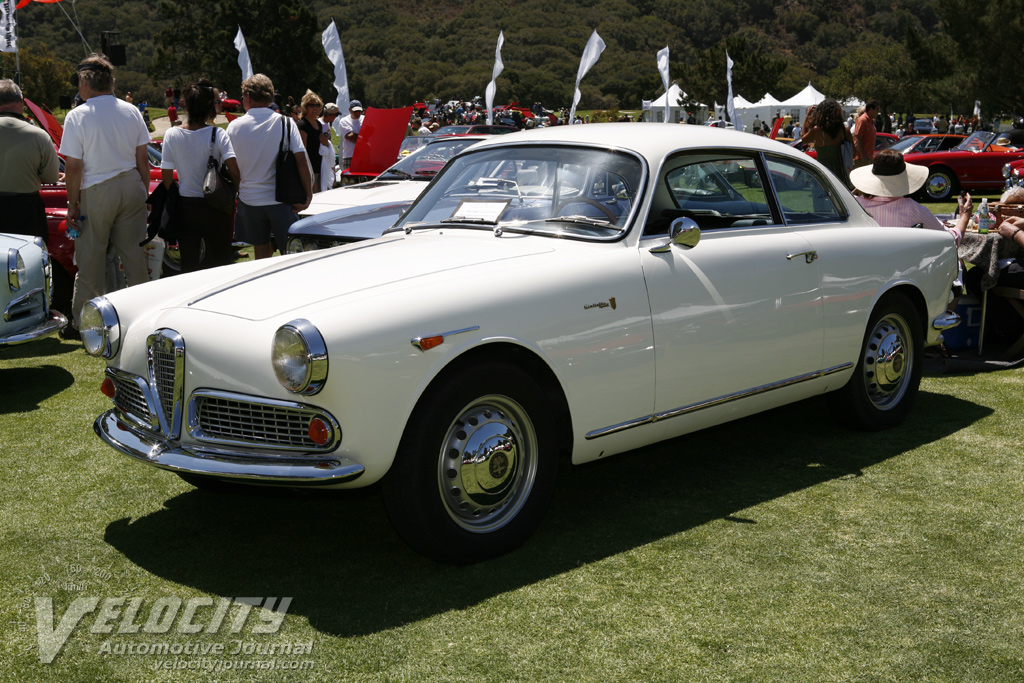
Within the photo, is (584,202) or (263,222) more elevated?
(584,202)

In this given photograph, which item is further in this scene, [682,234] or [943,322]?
[943,322]

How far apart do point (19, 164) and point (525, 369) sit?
5.23 meters

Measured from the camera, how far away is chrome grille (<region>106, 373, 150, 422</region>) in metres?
3.80

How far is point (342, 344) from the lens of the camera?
3215 mm

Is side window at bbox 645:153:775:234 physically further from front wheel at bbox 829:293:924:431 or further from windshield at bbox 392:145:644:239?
front wheel at bbox 829:293:924:431

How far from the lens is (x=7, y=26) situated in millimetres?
13891

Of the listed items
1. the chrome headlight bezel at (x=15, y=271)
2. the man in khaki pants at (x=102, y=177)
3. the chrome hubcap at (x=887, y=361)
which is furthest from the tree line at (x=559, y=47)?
the chrome hubcap at (x=887, y=361)

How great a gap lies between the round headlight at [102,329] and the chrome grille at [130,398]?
0.11 m

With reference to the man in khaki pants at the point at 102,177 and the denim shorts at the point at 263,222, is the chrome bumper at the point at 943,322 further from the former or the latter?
the man in khaki pants at the point at 102,177

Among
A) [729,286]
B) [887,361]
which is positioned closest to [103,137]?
[729,286]

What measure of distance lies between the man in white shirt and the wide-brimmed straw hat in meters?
4.21

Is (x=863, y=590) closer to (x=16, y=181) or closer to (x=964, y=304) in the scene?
(x=964, y=304)

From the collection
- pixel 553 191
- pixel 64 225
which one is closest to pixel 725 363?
pixel 553 191

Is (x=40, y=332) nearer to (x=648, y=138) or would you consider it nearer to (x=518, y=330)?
(x=518, y=330)
